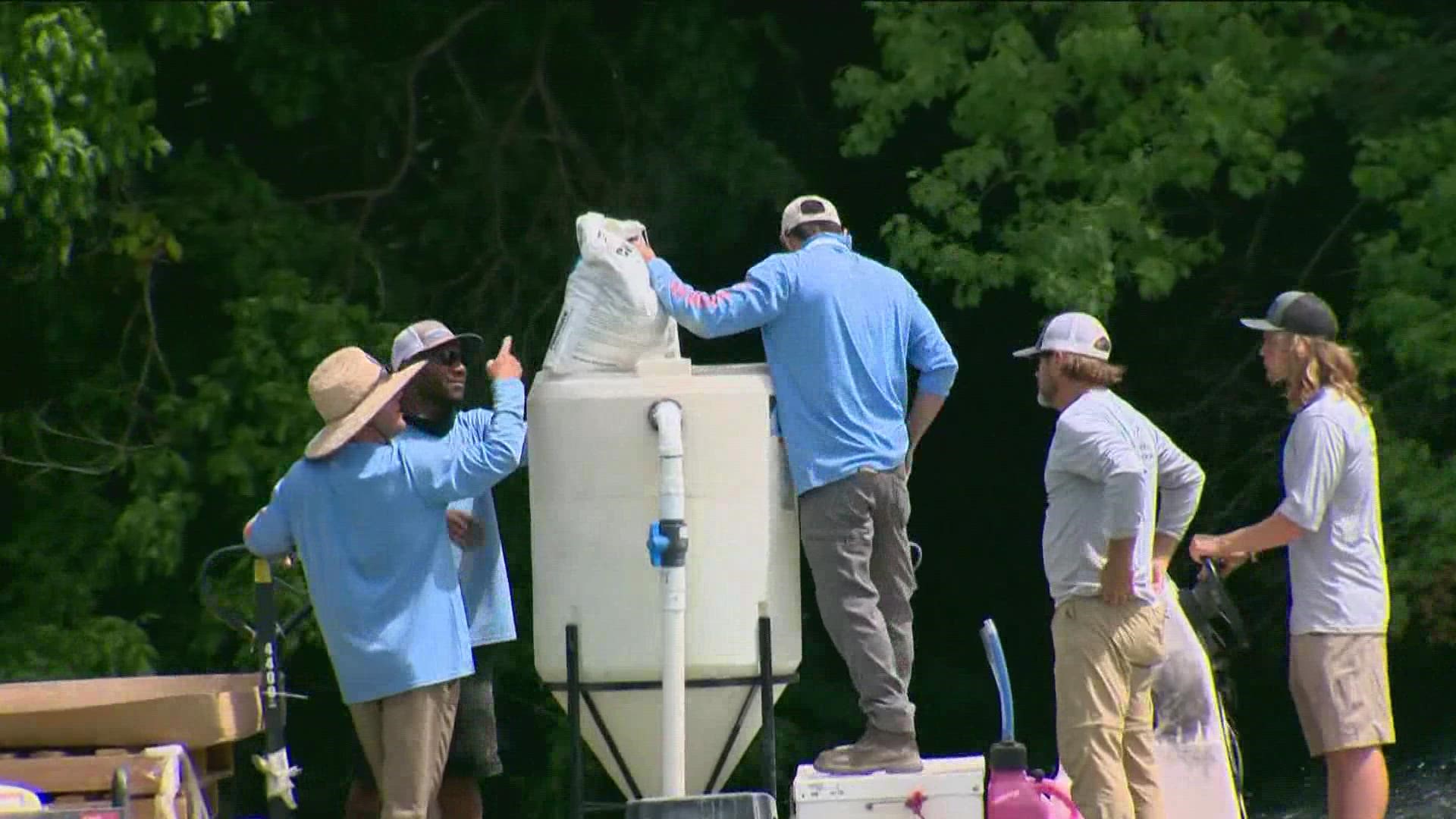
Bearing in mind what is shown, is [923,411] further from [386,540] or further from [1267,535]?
[386,540]

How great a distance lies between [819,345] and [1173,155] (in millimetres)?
4857

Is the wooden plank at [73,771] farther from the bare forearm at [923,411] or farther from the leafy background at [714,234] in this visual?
the leafy background at [714,234]

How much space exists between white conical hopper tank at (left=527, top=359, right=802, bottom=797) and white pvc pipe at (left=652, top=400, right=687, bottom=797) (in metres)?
0.05

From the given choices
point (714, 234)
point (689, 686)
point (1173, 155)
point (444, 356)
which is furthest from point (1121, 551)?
point (714, 234)

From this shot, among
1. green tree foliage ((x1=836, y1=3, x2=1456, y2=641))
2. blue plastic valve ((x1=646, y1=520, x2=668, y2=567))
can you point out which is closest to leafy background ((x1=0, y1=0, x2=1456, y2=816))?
green tree foliage ((x1=836, y1=3, x2=1456, y2=641))

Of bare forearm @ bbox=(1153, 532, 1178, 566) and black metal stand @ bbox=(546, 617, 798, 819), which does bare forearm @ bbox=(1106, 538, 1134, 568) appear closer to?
bare forearm @ bbox=(1153, 532, 1178, 566)

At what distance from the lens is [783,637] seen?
6.41m

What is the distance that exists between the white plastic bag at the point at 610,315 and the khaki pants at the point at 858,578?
0.58m

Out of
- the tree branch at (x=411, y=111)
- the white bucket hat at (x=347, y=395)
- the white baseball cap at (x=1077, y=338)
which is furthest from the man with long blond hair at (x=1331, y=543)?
the tree branch at (x=411, y=111)

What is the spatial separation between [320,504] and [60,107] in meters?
4.27

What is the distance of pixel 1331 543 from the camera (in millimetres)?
6594

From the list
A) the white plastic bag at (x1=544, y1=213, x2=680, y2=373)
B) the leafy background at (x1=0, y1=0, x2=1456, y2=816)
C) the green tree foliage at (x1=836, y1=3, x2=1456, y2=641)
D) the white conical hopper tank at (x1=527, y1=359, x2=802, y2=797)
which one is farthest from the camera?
the leafy background at (x1=0, y1=0, x2=1456, y2=816)

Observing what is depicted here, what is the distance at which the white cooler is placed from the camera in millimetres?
6152

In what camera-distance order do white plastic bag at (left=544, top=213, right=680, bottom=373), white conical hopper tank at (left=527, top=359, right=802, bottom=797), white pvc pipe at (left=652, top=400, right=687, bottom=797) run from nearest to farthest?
1. white pvc pipe at (left=652, top=400, right=687, bottom=797)
2. white conical hopper tank at (left=527, top=359, right=802, bottom=797)
3. white plastic bag at (left=544, top=213, right=680, bottom=373)
